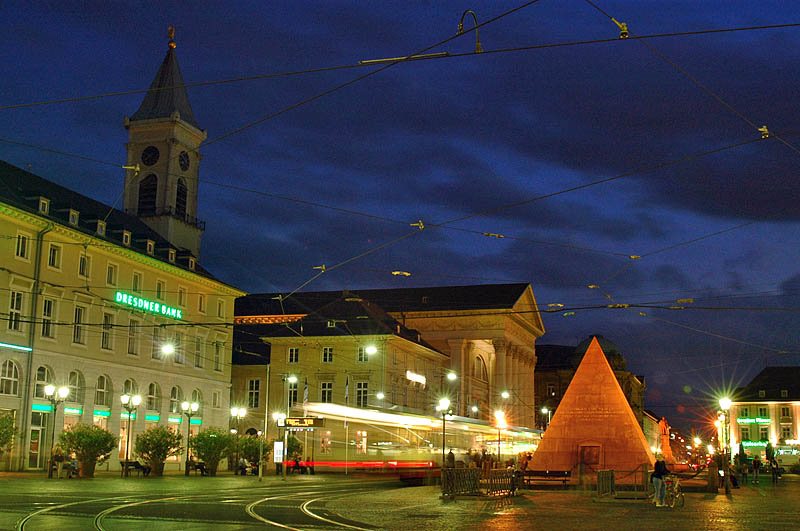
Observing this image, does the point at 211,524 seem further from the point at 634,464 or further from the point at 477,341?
the point at 477,341

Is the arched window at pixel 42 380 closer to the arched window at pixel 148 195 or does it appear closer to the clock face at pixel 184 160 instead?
the arched window at pixel 148 195

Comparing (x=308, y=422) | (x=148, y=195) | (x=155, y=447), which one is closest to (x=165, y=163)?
(x=148, y=195)

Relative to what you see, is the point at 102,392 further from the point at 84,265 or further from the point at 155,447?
the point at 84,265

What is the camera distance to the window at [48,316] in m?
54.7

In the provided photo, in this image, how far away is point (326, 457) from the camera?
61.9 m

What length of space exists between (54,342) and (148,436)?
302 inches

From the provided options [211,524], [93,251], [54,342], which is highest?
[93,251]

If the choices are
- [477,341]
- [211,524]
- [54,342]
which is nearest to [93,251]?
[54,342]

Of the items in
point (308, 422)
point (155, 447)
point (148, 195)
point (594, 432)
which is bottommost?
point (155, 447)

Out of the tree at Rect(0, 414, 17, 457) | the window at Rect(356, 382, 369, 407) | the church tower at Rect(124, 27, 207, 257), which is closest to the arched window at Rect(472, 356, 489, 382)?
the window at Rect(356, 382, 369, 407)

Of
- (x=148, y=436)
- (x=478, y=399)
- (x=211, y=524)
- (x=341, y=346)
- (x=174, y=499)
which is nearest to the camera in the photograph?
(x=211, y=524)

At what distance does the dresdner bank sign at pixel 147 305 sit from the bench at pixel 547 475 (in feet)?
100

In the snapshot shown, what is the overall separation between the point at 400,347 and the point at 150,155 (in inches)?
1101

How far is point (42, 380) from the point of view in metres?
54.3
